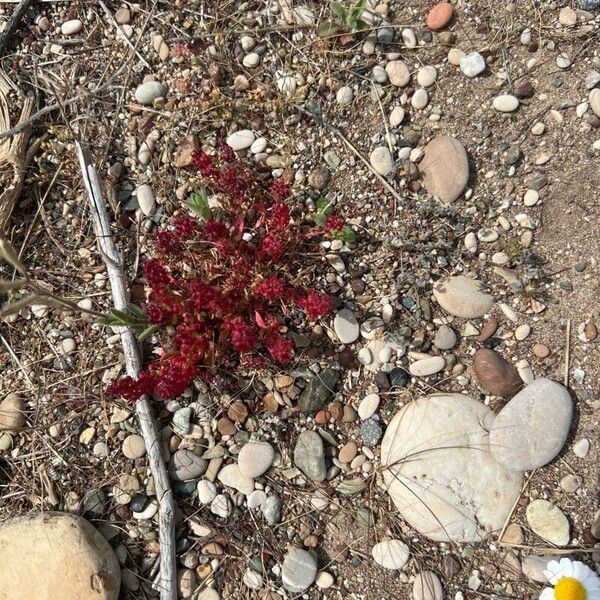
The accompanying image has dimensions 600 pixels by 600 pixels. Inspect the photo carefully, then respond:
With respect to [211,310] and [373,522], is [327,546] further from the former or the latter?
[211,310]

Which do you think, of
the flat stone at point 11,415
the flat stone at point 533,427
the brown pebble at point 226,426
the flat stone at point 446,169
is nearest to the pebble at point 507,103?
the flat stone at point 446,169

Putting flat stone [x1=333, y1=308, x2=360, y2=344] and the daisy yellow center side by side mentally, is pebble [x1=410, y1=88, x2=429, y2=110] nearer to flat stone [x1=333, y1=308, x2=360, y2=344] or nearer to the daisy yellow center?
flat stone [x1=333, y1=308, x2=360, y2=344]

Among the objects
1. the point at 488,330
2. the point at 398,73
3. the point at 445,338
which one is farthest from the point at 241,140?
the point at 488,330

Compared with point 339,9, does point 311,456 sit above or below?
below

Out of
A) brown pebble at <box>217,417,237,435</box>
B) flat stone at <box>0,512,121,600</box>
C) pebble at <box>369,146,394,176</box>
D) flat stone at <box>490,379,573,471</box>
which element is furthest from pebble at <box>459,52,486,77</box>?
flat stone at <box>0,512,121,600</box>

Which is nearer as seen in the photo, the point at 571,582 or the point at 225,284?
the point at 571,582

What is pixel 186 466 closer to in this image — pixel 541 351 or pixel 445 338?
pixel 445 338

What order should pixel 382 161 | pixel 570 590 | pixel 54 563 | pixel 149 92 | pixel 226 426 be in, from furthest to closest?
pixel 149 92 < pixel 382 161 < pixel 226 426 < pixel 54 563 < pixel 570 590
